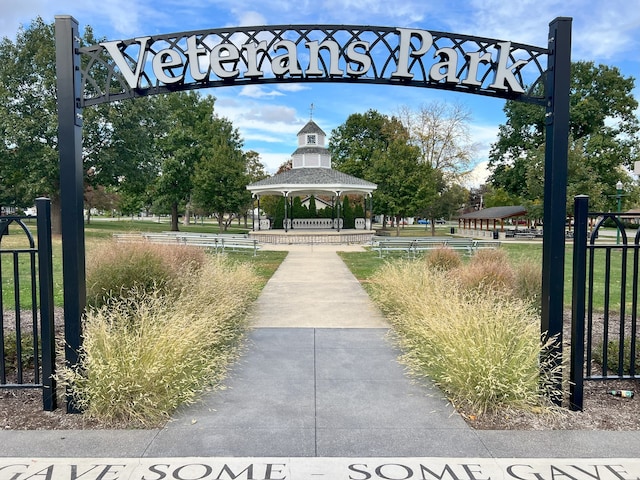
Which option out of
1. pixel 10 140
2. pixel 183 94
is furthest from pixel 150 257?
pixel 183 94

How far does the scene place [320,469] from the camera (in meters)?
3.09

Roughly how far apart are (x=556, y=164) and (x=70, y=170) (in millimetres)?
4247

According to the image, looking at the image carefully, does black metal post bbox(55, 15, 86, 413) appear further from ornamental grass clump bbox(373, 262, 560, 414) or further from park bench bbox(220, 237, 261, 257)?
park bench bbox(220, 237, 261, 257)

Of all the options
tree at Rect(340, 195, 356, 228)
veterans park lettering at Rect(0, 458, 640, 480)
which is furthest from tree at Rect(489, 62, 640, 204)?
veterans park lettering at Rect(0, 458, 640, 480)

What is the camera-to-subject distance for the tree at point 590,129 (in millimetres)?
38062

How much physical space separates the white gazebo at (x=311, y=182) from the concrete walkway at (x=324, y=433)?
2306 centimetres

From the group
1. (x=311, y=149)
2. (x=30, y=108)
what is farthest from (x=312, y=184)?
(x=30, y=108)

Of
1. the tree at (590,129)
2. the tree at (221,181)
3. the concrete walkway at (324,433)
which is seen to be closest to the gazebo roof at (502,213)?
the tree at (590,129)

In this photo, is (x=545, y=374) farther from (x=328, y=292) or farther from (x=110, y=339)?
(x=328, y=292)

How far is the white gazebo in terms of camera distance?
28391 millimetres

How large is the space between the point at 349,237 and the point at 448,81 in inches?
894

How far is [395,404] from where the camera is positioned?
420 centimetres

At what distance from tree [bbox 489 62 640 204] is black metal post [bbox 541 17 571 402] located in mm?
32571

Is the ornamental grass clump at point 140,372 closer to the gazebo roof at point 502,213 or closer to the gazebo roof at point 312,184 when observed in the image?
the gazebo roof at point 312,184
